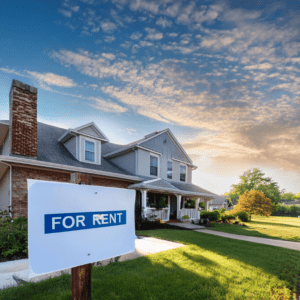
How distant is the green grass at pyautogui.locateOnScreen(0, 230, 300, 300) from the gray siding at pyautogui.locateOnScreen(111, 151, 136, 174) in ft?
34.4

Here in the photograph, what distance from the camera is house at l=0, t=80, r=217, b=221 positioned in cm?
912

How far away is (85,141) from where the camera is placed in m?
13.4

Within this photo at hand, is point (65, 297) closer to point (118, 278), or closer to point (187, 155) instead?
point (118, 278)

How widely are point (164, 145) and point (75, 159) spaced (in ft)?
29.4

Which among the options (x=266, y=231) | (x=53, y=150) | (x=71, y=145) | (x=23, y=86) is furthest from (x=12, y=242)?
(x=266, y=231)

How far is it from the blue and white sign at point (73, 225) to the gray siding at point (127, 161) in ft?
46.4

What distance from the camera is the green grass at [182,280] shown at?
3.52m

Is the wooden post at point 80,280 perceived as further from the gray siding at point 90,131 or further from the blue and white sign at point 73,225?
the gray siding at point 90,131

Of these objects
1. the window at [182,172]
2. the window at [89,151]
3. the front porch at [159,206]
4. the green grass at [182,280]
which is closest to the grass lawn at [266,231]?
the front porch at [159,206]

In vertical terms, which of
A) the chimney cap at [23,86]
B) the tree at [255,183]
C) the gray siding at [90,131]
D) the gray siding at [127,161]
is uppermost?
the chimney cap at [23,86]

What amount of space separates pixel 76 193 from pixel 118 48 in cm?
908

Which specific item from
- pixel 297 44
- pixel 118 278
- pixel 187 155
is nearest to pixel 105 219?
pixel 118 278

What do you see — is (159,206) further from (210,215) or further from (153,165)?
(210,215)

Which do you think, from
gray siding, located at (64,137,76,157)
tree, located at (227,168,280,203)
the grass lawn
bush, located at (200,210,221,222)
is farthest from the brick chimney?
tree, located at (227,168,280,203)
